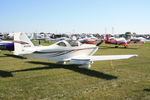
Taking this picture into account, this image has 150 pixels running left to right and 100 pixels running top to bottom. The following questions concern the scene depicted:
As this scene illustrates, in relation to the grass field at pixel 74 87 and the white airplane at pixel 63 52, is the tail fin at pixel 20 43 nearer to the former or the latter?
the white airplane at pixel 63 52

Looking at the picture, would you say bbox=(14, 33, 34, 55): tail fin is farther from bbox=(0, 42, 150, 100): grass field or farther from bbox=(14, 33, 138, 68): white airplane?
bbox=(0, 42, 150, 100): grass field

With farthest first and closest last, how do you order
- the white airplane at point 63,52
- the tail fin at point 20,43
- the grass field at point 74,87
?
1. the white airplane at point 63,52
2. the tail fin at point 20,43
3. the grass field at point 74,87

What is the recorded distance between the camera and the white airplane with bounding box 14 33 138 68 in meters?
9.95

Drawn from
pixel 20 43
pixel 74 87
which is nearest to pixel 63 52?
pixel 20 43

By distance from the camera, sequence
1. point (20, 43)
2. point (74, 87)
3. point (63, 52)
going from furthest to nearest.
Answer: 1. point (63, 52)
2. point (20, 43)
3. point (74, 87)

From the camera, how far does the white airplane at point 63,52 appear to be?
9945 millimetres

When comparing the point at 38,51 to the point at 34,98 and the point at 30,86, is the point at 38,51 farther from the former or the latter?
the point at 34,98

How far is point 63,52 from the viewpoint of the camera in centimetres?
1109

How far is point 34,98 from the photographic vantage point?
225 inches

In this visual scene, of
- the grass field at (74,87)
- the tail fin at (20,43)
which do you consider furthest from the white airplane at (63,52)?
the grass field at (74,87)

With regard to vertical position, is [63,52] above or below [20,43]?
below

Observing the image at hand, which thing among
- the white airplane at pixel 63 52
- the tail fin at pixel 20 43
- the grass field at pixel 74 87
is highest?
the tail fin at pixel 20 43

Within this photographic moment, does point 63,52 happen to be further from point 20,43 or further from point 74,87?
point 74,87

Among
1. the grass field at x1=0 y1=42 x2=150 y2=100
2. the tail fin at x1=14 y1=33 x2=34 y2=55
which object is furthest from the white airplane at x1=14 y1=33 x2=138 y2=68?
the grass field at x1=0 y1=42 x2=150 y2=100
